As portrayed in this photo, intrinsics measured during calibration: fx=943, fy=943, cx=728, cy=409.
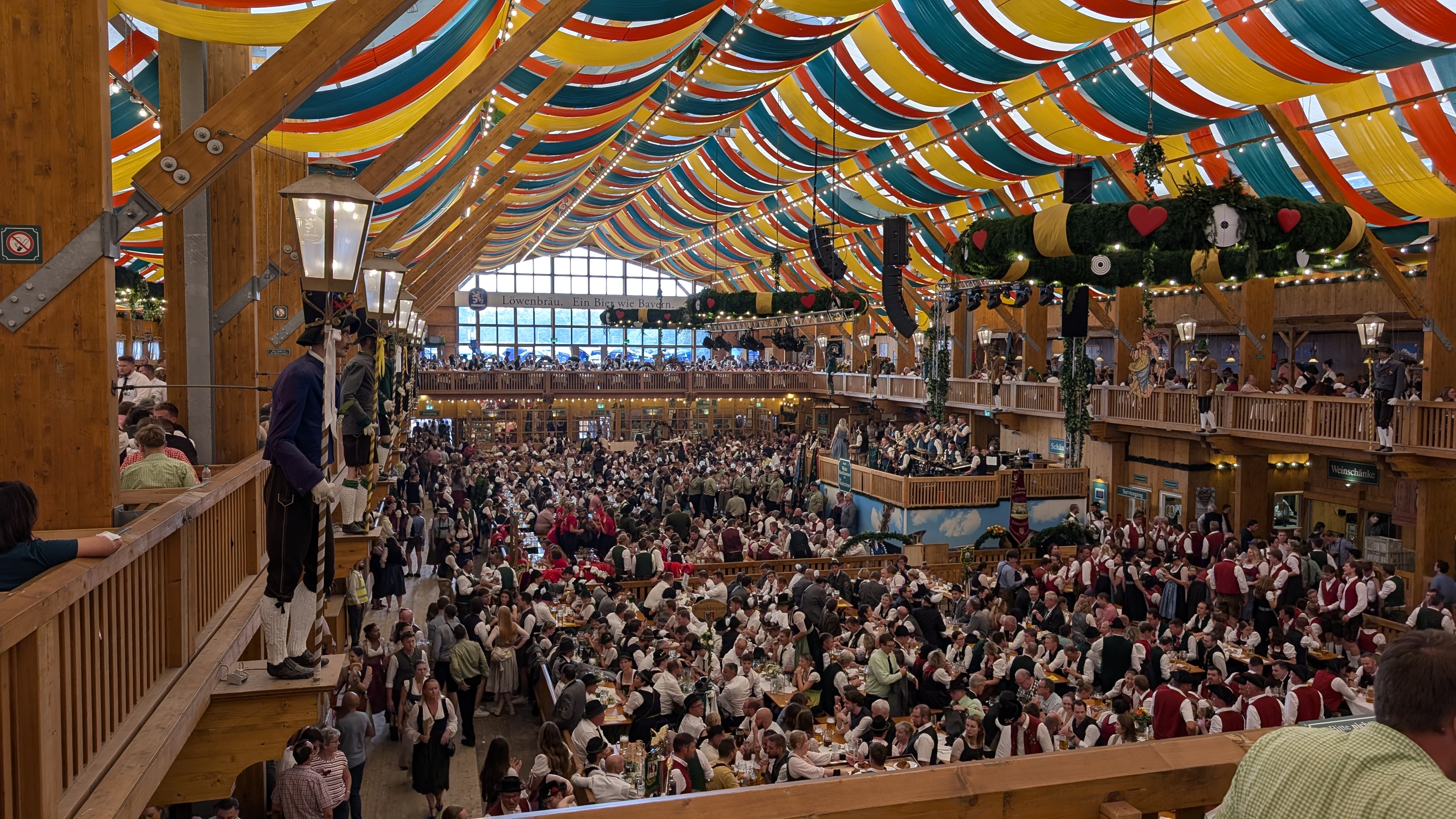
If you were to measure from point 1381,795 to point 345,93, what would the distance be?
22.7 ft

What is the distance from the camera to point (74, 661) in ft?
8.14

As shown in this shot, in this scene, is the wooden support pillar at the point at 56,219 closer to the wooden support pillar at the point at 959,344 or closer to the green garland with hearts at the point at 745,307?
the green garland with hearts at the point at 745,307

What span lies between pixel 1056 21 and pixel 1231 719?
21.2ft

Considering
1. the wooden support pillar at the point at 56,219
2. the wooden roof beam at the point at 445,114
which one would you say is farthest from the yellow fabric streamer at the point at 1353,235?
the wooden support pillar at the point at 56,219

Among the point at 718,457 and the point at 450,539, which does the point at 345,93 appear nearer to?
the point at 450,539

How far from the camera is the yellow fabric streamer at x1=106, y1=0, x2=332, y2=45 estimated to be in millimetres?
4355

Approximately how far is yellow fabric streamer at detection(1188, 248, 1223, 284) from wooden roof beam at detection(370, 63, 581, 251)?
6572 mm

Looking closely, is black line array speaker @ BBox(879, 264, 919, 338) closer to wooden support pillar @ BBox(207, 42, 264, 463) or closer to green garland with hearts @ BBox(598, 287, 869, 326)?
green garland with hearts @ BBox(598, 287, 869, 326)

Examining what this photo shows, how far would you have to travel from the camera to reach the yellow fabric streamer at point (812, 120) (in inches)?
532

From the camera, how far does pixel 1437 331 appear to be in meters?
11.5

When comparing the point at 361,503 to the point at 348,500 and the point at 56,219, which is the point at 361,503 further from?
the point at 56,219

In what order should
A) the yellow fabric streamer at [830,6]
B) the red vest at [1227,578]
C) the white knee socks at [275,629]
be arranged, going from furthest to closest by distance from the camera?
the red vest at [1227,578] < the yellow fabric streamer at [830,6] < the white knee socks at [275,629]

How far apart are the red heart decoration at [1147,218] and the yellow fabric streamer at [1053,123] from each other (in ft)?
21.6

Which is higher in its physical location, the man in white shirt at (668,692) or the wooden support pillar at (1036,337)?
the wooden support pillar at (1036,337)
